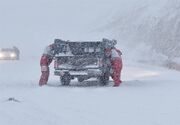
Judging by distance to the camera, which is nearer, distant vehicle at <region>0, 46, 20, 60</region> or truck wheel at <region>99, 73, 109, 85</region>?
truck wheel at <region>99, 73, 109, 85</region>

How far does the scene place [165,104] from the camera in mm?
13844

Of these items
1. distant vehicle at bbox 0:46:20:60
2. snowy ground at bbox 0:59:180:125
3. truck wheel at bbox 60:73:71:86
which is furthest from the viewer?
distant vehicle at bbox 0:46:20:60

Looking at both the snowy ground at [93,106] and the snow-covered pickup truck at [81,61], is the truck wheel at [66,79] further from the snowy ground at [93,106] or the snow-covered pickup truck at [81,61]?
the snowy ground at [93,106]

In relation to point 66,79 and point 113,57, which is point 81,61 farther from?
point 113,57

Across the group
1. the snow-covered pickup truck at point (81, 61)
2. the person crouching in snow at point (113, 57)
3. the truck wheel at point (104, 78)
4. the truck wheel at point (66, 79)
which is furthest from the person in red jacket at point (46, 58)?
the truck wheel at point (104, 78)

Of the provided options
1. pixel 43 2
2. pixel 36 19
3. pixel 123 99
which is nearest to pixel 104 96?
pixel 123 99

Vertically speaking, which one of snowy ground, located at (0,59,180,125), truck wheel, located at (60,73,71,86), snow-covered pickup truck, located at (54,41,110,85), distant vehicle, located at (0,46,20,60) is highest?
distant vehicle, located at (0,46,20,60)

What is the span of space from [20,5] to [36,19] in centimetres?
627

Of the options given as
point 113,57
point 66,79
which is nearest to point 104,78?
point 113,57

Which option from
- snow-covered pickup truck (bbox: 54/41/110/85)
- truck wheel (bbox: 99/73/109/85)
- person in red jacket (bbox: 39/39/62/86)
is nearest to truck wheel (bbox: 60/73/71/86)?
snow-covered pickup truck (bbox: 54/41/110/85)

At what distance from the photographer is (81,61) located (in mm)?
20141

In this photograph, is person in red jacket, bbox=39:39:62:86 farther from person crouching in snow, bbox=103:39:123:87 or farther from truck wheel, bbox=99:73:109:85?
truck wheel, bbox=99:73:109:85

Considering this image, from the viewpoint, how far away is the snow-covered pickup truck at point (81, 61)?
790 inches

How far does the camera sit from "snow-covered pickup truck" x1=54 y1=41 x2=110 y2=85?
20062 mm
